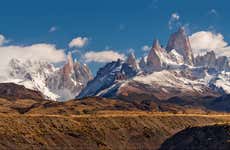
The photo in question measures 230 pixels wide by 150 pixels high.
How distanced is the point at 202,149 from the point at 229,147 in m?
14.0

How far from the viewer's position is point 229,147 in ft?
615

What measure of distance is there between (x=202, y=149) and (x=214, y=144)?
5139 mm

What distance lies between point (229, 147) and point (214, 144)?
39.3 ft

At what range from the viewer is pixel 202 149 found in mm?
198625

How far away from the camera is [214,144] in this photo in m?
199
